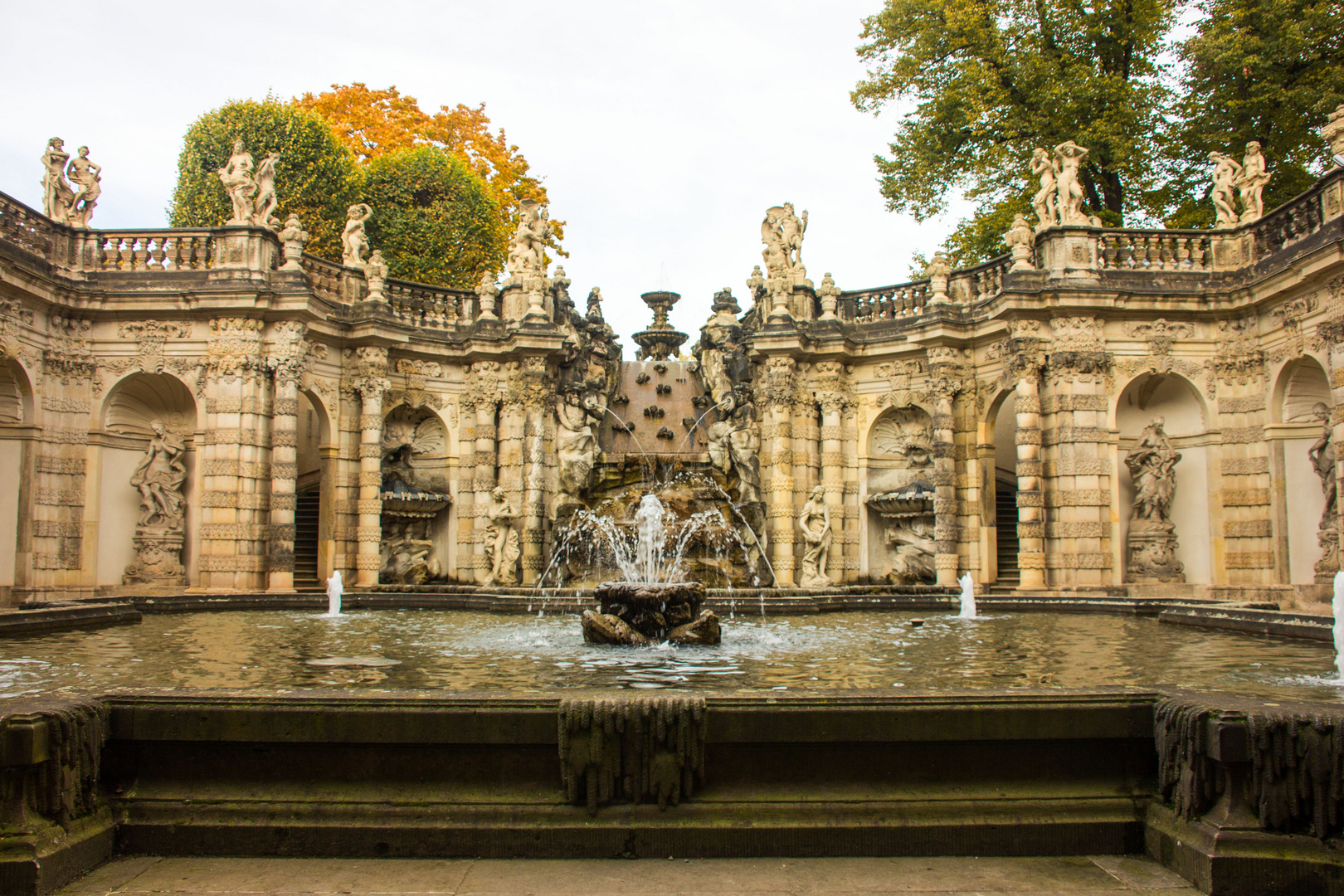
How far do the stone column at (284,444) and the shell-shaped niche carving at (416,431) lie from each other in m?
2.94

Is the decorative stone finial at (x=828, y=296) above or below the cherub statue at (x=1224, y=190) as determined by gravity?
below

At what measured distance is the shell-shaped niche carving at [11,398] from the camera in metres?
15.6

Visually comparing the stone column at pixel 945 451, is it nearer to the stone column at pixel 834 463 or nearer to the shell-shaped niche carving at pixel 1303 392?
the stone column at pixel 834 463

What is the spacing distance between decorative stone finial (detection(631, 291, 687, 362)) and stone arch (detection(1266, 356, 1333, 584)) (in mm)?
14508

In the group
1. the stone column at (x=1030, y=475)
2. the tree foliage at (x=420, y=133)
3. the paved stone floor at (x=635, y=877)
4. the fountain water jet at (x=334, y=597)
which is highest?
the tree foliage at (x=420, y=133)

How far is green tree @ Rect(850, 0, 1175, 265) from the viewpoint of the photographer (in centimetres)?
1989

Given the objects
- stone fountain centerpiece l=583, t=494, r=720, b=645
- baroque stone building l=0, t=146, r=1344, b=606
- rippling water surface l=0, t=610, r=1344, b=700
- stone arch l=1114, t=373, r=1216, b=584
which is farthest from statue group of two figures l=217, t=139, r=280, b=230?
stone arch l=1114, t=373, r=1216, b=584

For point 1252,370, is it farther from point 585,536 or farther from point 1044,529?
point 585,536

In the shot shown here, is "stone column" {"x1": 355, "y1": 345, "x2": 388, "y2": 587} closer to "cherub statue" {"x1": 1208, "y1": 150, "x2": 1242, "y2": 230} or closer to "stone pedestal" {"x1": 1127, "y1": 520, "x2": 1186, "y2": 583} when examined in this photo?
"stone pedestal" {"x1": 1127, "y1": 520, "x2": 1186, "y2": 583}

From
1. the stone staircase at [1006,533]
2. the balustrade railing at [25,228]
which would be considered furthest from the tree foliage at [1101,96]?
the balustrade railing at [25,228]

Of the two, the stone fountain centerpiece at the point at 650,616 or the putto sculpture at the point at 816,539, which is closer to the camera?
the stone fountain centerpiece at the point at 650,616

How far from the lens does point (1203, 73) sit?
1869 centimetres

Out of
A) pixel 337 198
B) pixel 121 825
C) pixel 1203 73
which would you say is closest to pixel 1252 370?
pixel 1203 73

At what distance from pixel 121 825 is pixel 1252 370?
1764 cm
